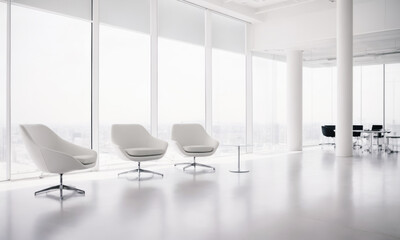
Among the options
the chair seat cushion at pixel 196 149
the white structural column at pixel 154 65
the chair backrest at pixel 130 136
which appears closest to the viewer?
the chair backrest at pixel 130 136

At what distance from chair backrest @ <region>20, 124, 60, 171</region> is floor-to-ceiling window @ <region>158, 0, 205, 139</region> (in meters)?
3.17

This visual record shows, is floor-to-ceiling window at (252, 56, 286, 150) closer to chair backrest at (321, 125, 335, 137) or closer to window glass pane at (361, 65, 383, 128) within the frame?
chair backrest at (321, 125, 335, 137)

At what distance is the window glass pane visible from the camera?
546 inches

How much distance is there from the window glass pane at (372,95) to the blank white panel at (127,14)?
10.1 m

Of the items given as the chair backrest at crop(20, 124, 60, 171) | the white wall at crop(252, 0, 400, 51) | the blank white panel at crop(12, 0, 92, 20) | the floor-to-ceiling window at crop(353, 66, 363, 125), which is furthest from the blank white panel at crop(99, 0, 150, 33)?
the floor-to-ceiling window at crop(353, 66, 363, 125)

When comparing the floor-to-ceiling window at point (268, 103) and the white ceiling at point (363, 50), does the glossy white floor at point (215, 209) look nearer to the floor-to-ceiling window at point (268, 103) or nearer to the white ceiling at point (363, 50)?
the floor-to-ceiling window at point (268, 103)

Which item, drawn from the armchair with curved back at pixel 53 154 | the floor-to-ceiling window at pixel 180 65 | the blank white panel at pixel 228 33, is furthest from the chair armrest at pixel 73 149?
the blank white panel at pixel 228 33

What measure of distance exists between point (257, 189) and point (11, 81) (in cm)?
452

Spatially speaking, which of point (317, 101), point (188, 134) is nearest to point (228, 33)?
point (188, 134)

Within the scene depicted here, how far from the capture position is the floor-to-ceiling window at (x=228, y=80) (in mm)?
9906

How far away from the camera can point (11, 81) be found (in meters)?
5.97

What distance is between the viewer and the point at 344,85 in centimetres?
941

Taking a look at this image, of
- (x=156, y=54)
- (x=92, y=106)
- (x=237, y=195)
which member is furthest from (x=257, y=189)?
(x=156, y=54)

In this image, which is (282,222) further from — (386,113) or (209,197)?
(386,113)
